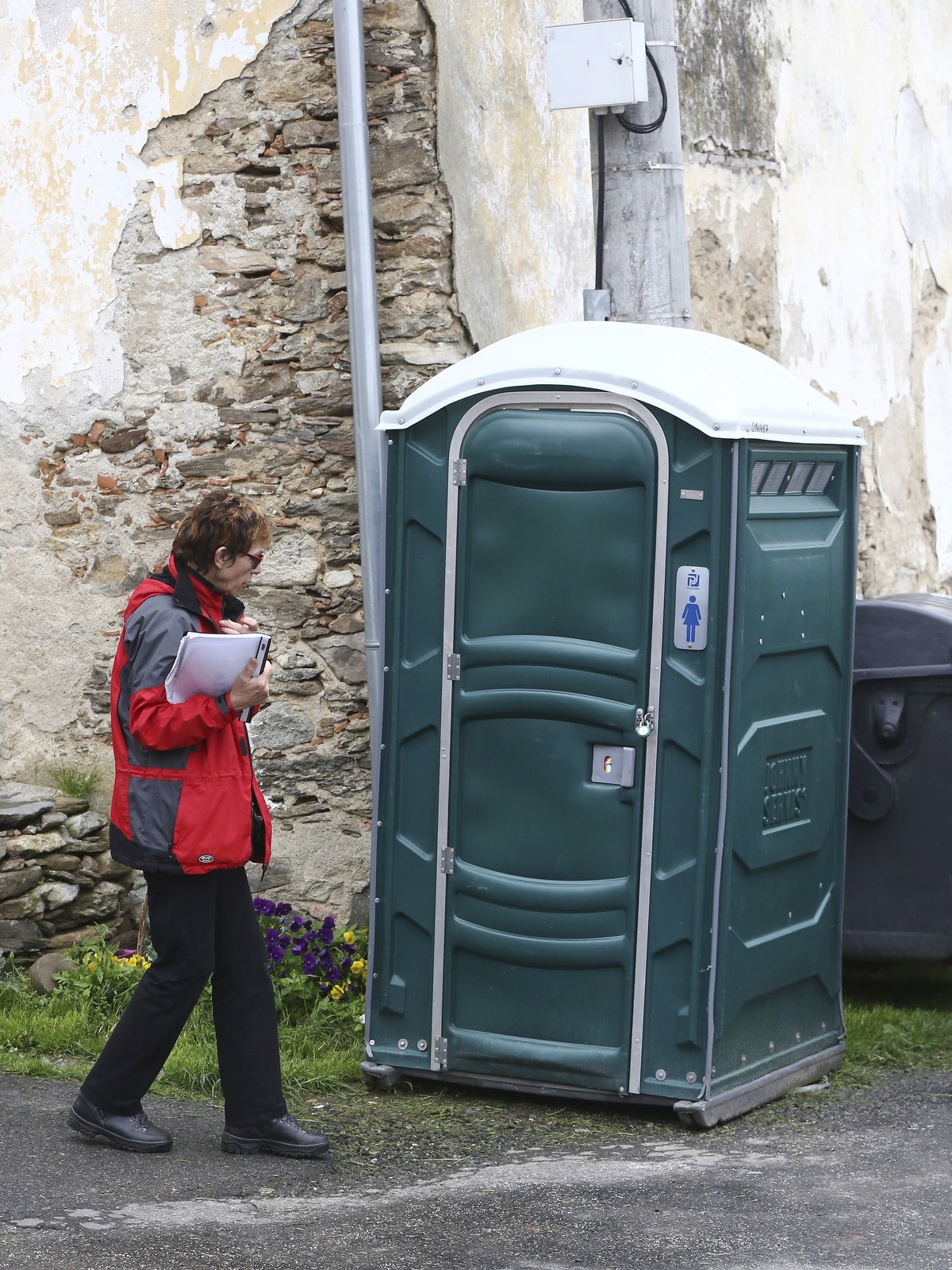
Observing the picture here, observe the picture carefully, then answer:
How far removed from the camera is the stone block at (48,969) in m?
5.84

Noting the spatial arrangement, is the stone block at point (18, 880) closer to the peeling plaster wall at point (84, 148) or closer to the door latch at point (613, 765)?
the peeling plaster wall at point (84, 148)

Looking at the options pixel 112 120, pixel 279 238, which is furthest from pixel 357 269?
pixel 112 120

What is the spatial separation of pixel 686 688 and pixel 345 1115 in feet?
5.12

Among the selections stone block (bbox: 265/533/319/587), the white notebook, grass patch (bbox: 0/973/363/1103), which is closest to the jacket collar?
the white notebook

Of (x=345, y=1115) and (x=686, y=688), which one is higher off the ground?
(x=686, y=688)

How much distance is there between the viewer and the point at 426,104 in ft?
19.8

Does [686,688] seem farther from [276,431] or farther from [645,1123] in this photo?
[276,431]

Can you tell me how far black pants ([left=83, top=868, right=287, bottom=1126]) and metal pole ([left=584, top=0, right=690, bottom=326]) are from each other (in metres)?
2.41

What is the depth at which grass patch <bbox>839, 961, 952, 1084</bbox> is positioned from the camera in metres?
5.54

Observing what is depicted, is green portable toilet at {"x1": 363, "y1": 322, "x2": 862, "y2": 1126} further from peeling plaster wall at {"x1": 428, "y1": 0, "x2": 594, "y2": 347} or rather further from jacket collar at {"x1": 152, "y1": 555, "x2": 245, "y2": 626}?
peeling plaster wall at {"x1": 428, "y1": 0, "x2": 594, "y2": 347}

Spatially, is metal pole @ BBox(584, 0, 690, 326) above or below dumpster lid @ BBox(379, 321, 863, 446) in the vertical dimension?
above

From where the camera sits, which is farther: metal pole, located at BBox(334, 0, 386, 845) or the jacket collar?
metal pole, located at BBox(334, 0, 386, 845)

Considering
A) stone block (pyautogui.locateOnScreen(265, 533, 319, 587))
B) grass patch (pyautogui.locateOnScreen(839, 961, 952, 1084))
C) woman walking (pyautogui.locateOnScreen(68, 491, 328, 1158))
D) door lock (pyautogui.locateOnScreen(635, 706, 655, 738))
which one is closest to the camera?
woman walking (pyautogui.locateOnScreen(68, 491, 328, 1158))

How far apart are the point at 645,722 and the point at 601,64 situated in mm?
2256
